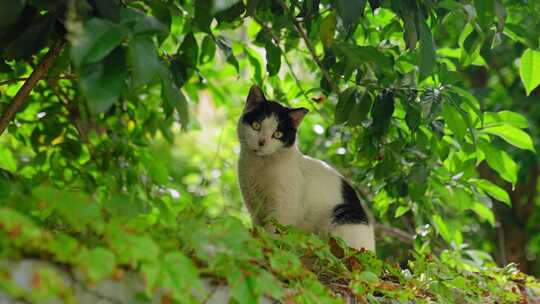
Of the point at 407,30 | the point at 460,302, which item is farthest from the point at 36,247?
the point at 460,302

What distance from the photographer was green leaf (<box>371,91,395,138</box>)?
211 centimetres

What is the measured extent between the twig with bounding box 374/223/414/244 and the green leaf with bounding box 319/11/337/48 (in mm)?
1969

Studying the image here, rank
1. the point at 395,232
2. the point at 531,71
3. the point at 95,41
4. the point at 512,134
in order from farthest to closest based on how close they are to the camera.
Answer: the point at 395,232
the point at 512,134
the point at 531,71
the point at 95,41

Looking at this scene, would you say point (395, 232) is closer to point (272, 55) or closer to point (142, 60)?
point (272, 55)

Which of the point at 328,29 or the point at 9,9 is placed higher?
the point at 9,9

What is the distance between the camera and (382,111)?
83.7 inches

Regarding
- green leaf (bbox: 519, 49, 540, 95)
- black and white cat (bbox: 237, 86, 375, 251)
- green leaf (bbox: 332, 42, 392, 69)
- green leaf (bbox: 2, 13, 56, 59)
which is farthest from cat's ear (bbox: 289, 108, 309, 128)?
green leaf (bbox: 2, 13, 56, 59)

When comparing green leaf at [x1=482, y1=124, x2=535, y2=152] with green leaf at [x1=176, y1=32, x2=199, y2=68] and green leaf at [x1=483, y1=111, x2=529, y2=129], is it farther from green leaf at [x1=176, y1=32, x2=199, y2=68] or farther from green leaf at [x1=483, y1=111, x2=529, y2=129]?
green leaf at [x1=176, y1=32, x2=199, y2=68]

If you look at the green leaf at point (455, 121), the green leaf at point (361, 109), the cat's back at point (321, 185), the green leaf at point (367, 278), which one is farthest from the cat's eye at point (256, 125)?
the green leaf at point (367, 278)

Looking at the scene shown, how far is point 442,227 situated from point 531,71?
92 centimetres

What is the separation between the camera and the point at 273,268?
1512 mm

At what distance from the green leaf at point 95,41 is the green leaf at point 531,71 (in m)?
1.37

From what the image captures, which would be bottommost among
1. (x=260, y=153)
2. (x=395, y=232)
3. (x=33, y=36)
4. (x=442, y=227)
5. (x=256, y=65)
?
(x=395, y=232)

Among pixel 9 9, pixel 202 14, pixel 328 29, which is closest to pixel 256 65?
pixel 328 29
